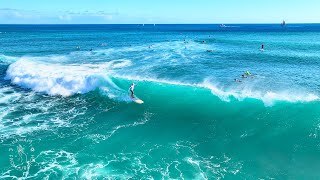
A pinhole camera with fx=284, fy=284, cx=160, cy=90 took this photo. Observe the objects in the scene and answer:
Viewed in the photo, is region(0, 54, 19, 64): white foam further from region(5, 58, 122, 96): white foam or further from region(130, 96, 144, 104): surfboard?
region(130, 96, 144, 104): surfboard

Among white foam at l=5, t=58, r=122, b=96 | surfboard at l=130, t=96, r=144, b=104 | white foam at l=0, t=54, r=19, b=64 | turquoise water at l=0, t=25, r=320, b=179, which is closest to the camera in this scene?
turquoise water at l=0, t=25, r=320, b=179

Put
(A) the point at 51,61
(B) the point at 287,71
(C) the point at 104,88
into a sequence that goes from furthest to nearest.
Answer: (A) the point at 51,61
(B) the point at 287,71
(C) the point at 104,88

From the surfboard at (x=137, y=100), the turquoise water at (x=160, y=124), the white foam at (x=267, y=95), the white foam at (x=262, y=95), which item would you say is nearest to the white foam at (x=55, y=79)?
the turquoise water at (x=160, y=124)

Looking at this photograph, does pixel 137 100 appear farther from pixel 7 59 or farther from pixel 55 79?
pixel 7 59

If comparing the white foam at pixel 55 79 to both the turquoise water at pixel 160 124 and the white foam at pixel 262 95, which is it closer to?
the turquoise water at pixel 160 124

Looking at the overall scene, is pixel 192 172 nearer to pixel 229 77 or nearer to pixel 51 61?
pixel 229 77

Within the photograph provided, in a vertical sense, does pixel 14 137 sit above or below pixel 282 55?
below

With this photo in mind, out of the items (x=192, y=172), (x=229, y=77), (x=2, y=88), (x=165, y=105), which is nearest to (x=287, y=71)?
(x=229, y=77)

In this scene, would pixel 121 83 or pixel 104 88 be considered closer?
pixel 104 88

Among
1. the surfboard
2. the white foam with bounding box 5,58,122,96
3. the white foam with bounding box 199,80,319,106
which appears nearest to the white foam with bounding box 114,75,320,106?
the white foam with bounding box 199,80,319,106
